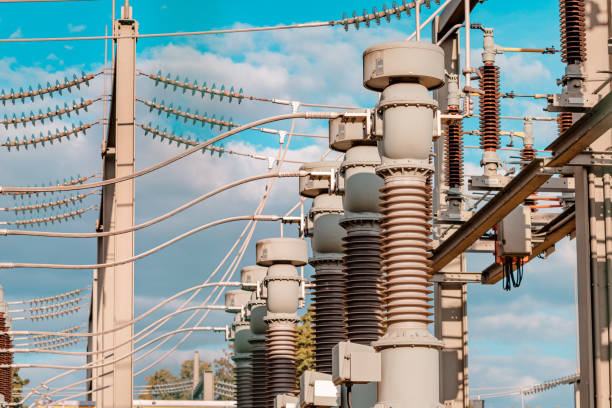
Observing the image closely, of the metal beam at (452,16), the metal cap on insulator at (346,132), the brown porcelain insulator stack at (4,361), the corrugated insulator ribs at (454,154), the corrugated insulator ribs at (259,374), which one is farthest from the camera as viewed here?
the brown porcelain insulator stack at (4,361)

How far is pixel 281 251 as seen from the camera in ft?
77.4

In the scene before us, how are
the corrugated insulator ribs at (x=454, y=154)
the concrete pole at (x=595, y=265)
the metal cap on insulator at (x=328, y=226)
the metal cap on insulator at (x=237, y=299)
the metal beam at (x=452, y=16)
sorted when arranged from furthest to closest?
the metal cap on insulator at (x=237, y=299) < the corrugated insulator ribs at (x=454, y=154) < the metal beam at (x=452, y=16) < the metal cap on insulator at (x=328, y=226) < the concrete pole at (x=595, y=265)

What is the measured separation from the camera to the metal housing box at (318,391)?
15.6m

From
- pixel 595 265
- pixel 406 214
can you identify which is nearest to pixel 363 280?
pixel 595 265

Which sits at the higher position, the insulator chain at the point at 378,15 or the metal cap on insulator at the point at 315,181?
the insulator chain at the point at 378,15

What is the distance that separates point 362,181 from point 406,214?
3.93 m

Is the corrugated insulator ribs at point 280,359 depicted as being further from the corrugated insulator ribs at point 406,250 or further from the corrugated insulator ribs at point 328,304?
the corrugated insulator ribs at point 406,250

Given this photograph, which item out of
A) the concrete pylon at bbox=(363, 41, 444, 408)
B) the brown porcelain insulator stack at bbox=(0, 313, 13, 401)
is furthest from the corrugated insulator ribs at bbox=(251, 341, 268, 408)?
Result: the brown porcelain insulator stack at bbox=(0, 313, 13, 401)

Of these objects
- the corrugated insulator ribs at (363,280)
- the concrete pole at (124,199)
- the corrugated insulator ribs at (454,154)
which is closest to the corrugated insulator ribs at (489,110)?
the corrugated insulator ribs at (454,154)

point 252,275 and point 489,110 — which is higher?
point 489,110

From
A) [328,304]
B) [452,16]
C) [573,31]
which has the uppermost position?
[452,16]

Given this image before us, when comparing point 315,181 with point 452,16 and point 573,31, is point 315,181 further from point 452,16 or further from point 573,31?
point 452,16

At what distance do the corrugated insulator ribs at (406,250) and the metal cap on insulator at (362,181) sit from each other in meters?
3.50

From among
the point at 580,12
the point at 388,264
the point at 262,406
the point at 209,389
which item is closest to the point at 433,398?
the point at 388,264
